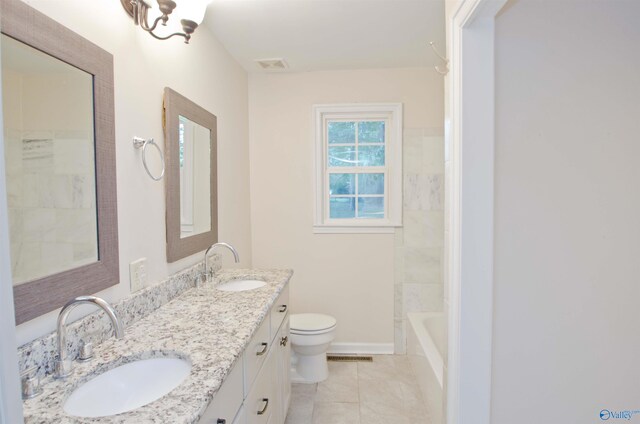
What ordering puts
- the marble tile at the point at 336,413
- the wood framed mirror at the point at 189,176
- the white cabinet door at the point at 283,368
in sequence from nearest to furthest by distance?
the wood framed mirror at the point at 189,176 < the white cabinet door at the point at 283,368 < the marble tile at the point at 336,413

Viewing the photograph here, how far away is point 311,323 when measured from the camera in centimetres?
263

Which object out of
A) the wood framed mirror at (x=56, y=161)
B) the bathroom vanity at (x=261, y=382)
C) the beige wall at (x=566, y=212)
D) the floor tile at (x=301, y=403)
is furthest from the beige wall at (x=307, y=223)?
the wood framed mirror at (x=56, y=161)

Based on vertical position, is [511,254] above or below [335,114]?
below

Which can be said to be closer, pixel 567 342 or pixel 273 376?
pixel 567 342

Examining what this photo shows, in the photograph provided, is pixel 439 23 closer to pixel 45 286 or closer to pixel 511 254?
pixel 511 254

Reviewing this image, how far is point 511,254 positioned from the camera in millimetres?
1381

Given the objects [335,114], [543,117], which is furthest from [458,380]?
[335,114]

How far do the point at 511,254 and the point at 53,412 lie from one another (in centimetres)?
150

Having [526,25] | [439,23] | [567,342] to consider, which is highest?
[439,23]

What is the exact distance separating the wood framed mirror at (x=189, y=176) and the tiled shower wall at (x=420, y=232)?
1.60 meters

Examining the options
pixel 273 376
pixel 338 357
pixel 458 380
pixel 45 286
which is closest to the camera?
pixel 45 286

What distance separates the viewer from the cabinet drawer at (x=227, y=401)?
947 millimetres

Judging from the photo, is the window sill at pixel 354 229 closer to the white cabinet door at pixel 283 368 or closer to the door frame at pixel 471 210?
the white cabinet door at pixel 283 368

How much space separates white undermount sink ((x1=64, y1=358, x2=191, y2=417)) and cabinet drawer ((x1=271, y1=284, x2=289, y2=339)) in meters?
0.69
